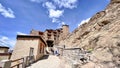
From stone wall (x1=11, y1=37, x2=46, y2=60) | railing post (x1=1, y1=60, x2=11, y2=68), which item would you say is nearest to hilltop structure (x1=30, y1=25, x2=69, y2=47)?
stone wall (x1=11, y1=37, x2=46, y2=60)

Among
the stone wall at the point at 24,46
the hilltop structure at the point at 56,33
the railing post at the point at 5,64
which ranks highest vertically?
the hilltop structure at the point at 56,33

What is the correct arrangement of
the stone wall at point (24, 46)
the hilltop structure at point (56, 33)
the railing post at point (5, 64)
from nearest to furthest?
1. the railing post at point (5, 64)
2. the stone wall at point (24, 46)
3. the hilltop structure at point (56, 33)

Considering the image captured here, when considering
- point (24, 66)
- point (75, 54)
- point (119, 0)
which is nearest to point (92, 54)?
point (75, 54)

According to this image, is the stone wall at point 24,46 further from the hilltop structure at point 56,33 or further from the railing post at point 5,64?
the hilltop structure at point 56,33

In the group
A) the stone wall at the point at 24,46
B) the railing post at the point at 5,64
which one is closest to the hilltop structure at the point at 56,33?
the stone wall at the point at 24,46

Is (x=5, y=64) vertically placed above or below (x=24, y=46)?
below

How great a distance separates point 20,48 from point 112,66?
37.1 feet

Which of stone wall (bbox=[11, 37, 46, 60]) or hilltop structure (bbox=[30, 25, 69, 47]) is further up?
hilltop structure (bbox=[30, 25, 69, 47])

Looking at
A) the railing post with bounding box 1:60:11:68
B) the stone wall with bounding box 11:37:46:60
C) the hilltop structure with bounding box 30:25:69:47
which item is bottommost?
the railing post with bounding box 1:60:11:68

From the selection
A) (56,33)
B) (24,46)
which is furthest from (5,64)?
(56,33)

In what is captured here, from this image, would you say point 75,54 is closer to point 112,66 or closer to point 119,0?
point 112,66

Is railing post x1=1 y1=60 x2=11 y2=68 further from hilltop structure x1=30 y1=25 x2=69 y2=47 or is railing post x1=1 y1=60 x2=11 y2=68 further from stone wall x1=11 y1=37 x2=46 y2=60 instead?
hilltop structure x1=30 y1=25 x2=69 y2=47

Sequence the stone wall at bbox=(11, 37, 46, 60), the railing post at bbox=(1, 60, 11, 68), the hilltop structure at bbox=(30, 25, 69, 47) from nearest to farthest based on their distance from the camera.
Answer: the railing post at bbox=(1, 60, 11, 68) → the stone wall at bbox=(11, 37, 46, 60) → the hilltop structure at bbox=(30, 25, 69, 47)

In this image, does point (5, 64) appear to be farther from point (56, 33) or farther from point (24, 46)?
point (56, 33)
